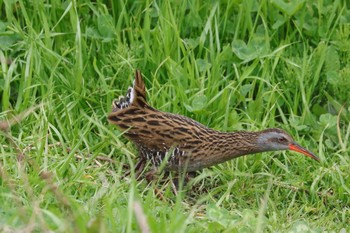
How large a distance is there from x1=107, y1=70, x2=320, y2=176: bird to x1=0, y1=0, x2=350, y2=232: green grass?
145 millimetres

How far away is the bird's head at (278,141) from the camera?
649cm

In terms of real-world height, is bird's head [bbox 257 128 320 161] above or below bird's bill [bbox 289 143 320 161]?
above

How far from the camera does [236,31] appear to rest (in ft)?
24.2

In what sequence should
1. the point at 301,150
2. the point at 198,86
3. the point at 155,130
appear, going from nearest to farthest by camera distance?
the point at 155,130, the point at 301,150, the point at 198,86

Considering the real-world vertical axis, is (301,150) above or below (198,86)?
below

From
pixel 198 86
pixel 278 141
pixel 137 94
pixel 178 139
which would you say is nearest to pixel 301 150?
pixel 278 141

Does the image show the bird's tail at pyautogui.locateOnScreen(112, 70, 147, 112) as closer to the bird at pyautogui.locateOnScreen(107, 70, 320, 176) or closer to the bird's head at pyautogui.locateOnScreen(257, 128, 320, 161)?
the bird at pyautogui.locateOnScreen(107, 70, 320, 176)

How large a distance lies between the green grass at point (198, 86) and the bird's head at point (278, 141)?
213 mm

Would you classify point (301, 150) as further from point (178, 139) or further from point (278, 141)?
point (178, 139)

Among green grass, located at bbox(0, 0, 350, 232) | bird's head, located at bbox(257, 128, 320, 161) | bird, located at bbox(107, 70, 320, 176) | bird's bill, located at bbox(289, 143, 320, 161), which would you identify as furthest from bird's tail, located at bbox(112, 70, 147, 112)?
bird's bill, located at bbox(289, 143, 320, 161)

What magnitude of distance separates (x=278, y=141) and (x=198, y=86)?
→ 81 cm

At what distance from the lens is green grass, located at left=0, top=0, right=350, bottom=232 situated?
6.38 metres

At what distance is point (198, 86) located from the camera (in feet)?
23.0

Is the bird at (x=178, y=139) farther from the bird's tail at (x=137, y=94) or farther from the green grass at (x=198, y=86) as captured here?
the green grass at (x=198, y=86)
